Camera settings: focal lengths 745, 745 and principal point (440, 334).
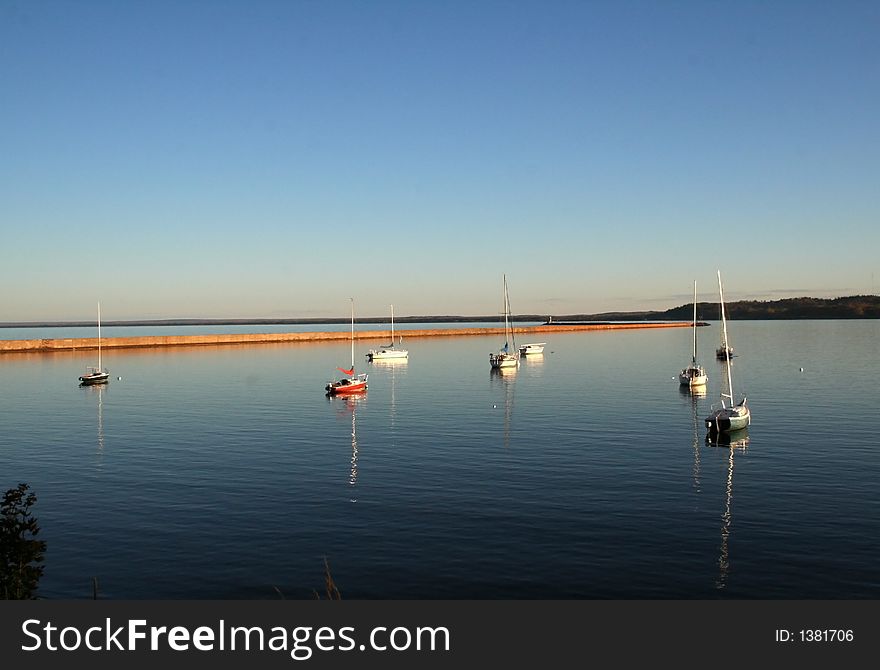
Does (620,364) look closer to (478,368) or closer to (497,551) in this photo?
(478,368)

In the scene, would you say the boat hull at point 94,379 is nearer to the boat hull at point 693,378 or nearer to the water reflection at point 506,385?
the water reflection at point 506,385

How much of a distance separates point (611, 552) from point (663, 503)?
889cm

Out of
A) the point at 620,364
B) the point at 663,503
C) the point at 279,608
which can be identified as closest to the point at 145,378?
the point at 620,364

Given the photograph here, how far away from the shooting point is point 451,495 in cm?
3831

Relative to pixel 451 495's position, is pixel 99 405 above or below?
above

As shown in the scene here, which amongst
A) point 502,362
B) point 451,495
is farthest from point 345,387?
point 451,495

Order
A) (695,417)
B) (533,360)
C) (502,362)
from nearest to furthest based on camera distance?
(695,417), (502,362), (533,360)

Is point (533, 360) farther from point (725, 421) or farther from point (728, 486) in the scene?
point (728, 486)

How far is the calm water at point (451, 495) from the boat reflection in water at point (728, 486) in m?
0.17

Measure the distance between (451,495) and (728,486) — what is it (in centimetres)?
1512

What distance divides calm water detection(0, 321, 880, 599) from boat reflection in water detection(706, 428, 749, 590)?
174 mm

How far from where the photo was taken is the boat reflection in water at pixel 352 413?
41688 mm

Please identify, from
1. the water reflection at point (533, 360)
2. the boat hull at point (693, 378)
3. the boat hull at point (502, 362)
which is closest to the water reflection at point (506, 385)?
the boat hull at point (502, 362)

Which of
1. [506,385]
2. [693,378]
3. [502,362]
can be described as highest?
[502,362]
